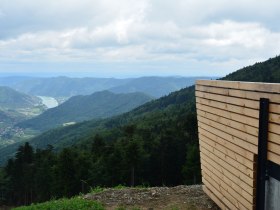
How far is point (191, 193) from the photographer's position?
17.2m

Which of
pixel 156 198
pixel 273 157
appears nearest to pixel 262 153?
pixel 273 157

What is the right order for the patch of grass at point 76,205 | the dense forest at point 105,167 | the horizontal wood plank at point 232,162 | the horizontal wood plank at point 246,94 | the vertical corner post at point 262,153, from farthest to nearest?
1. the dense forest at point 105,167
2. the patch of grass at point 76,205
3. the horizontal wood plank at point 232,162
4. the vertical corner post at point 262,153
5. the horizontal wood plank at point 246,94

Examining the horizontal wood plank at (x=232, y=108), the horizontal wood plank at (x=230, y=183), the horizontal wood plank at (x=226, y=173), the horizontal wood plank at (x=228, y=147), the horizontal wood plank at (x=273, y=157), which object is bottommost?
the horizontal wood plank at (x=230, y=183)

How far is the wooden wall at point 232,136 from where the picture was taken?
34.2ft

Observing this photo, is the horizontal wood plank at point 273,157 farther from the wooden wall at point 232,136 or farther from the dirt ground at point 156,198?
the dirt ground at point 156,198

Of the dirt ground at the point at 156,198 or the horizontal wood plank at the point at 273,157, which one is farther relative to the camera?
the dirt ground at the point at 156,198

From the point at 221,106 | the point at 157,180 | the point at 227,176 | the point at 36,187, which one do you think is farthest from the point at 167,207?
the point at 36,187

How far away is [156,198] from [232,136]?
216 inches

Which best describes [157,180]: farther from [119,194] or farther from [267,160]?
[267,160]

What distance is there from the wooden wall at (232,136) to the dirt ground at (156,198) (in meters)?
0.60

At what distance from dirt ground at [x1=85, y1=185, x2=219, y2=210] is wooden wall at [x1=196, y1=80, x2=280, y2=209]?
600 millimetres

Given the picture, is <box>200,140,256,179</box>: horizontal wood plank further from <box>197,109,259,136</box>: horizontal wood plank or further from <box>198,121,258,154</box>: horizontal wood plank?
<box>197,109,259,136</box>: horizontal wood plank

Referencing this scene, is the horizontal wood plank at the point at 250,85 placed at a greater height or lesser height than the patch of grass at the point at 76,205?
greater

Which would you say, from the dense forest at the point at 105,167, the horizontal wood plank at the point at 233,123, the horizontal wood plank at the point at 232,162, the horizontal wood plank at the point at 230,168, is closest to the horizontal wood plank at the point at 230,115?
the horizontal wood plank at the point at 233,123
